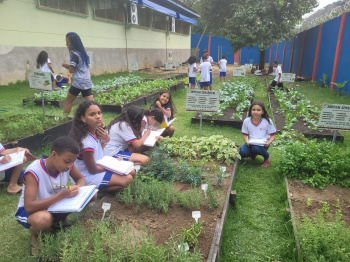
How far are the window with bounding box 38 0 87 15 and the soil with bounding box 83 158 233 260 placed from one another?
11.3 m

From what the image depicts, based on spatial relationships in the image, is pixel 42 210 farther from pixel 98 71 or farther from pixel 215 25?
pixel 215 25

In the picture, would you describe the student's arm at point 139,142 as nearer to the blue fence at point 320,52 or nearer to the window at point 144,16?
the blue fence at point 320,52

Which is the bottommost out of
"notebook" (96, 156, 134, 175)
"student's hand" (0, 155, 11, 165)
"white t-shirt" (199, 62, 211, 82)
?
"notebook" (96, 156, 134, 175)

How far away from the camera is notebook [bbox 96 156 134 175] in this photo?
10.6ft

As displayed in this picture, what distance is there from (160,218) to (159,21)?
21.8m

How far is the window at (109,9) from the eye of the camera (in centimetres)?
1494

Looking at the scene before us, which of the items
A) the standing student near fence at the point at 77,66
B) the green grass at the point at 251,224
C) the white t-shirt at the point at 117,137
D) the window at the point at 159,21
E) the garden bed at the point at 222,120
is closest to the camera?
the green grass at the point at 251,224

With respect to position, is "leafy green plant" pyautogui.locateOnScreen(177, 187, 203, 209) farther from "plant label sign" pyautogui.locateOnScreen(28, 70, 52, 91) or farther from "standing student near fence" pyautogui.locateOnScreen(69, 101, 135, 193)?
"plant label sign" pyautogui.locateOnScreen(28, 70, 52, 91)

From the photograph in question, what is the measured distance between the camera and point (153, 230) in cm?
279

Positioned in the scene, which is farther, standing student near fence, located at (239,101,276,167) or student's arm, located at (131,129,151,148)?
standing student near fence, located at (239,101,276,167)

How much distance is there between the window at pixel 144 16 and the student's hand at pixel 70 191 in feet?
61.8

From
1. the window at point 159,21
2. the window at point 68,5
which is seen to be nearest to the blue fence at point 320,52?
the window at point 159,21

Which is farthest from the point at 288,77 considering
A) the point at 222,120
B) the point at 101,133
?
the point at 101,133

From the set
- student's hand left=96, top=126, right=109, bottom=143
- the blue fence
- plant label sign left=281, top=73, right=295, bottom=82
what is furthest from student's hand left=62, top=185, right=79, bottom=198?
the blue fence
